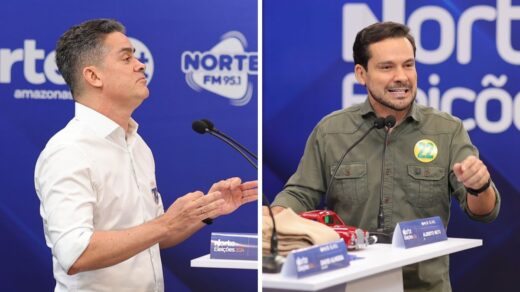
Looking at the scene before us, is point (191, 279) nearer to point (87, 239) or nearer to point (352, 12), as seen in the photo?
point (87, 239)

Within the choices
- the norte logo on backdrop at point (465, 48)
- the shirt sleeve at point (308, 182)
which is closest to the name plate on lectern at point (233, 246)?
the shirt sleeve at point (308, 182)

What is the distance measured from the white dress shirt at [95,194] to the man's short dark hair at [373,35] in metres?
0.74

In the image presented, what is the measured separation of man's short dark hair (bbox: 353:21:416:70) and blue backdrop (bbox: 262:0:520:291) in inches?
0.9

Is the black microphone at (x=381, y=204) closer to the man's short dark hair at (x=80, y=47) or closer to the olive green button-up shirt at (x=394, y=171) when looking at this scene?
the olive green button-up shirt at (x=394, y=171)

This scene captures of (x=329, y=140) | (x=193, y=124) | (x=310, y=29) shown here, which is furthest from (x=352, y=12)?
(x=193, y=124)

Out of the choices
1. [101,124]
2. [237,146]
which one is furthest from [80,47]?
[237,146]

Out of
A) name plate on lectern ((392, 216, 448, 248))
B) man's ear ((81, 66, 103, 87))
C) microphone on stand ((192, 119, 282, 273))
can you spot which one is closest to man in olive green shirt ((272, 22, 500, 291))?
name plate on lectern ((392, 216, 448, 248))

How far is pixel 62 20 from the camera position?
88.2 inches

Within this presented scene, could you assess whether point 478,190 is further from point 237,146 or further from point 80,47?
point 80,47

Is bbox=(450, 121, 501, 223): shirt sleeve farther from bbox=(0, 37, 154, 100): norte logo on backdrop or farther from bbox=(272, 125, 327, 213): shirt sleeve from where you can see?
bbox=(0, 37, 154, 100): norte logo on backdrop

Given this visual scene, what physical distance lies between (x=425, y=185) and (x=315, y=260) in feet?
3.09

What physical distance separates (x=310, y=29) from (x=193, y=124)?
1.66 ft

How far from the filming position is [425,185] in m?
2.68

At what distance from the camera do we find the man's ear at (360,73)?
2623 millimetres
